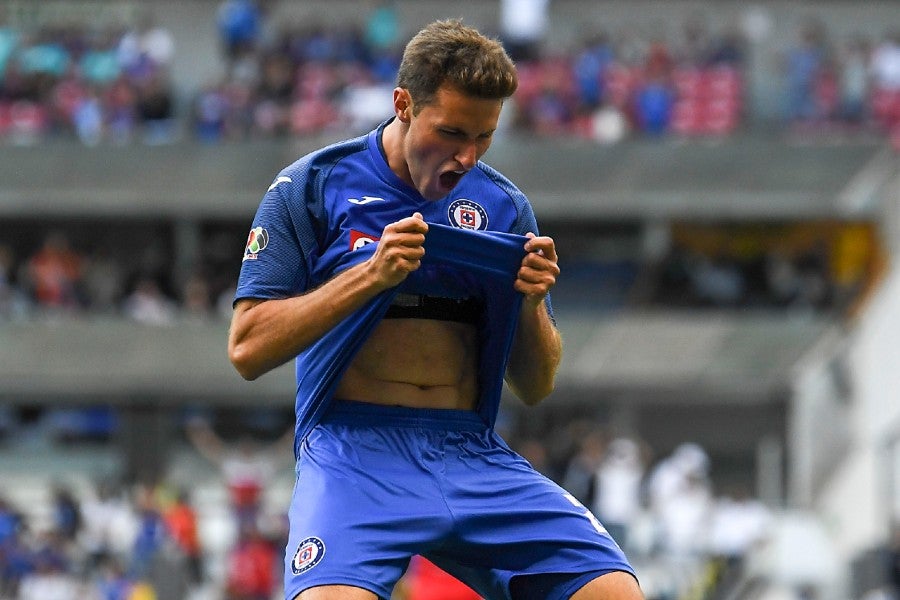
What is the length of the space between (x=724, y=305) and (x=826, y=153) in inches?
95.6

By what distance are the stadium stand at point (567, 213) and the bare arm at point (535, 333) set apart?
1697 centimetres

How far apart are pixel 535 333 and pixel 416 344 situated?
36 centimetres

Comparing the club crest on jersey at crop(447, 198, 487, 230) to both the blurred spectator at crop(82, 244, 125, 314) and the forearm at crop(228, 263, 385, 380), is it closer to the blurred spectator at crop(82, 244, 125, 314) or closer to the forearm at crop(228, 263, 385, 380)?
the forearm at crop(228, 263, 385, 380)

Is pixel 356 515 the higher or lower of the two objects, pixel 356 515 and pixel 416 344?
the lower

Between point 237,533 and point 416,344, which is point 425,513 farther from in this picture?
point 237,533

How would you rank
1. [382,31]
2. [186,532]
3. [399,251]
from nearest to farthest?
[399,251]
[186,532]
[382,31]

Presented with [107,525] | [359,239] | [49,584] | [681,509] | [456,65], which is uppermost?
[456,65]

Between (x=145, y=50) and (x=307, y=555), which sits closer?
(x=307, y=555)

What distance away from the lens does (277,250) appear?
5199mm

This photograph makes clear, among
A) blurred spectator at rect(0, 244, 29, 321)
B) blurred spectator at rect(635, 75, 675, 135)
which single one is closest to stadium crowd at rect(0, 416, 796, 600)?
blurred spectator at rect(0, 244, 29, 321)

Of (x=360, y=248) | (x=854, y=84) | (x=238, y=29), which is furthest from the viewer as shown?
(x=238, y=29)

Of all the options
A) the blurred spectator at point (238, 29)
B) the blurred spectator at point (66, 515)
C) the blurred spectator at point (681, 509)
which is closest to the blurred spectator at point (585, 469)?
the blurred spectator at point (681, 509)

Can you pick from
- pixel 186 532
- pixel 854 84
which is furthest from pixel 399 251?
pixel 854 84

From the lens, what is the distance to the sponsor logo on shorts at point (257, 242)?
520 centimetres
